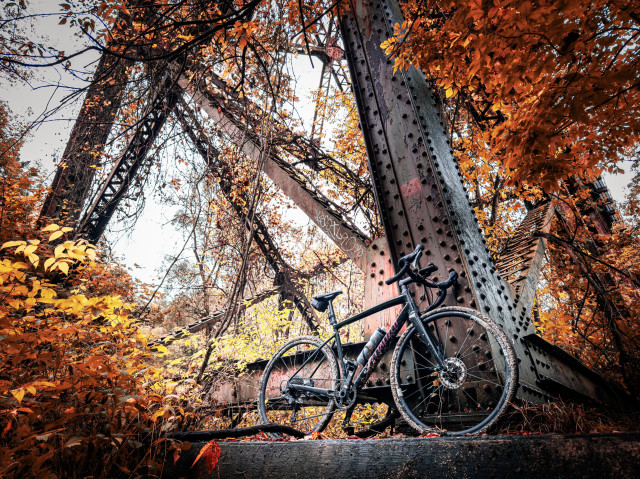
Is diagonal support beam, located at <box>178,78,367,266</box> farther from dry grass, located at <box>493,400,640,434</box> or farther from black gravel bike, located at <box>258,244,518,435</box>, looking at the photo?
dry grass, located at <box>493,400,640,434</box>

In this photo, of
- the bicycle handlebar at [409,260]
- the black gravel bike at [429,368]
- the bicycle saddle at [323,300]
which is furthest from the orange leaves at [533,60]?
the bicycle saddle at [323,300]

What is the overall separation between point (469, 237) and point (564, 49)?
3117 mm

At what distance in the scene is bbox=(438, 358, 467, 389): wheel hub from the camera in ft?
8.88

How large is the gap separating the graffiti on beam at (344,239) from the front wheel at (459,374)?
138 cm

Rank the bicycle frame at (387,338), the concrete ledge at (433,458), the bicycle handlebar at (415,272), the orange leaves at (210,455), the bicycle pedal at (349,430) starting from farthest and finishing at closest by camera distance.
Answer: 1. the bicycle pedal at (349,430)
2. the bicycle handlebar at (415,272)
3. the bicycle frame at (387,338)
4. the orange leaves at (210,455)
5. the concrete ledge at (433,458)

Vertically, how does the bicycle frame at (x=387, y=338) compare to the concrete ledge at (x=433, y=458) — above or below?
above

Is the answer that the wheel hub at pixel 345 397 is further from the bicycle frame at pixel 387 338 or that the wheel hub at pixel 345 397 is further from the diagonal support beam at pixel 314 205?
the diagonal support beam at pixel 314 205

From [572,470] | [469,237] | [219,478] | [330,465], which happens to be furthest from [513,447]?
[469,237]

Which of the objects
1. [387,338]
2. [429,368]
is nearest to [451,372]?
[429,368]

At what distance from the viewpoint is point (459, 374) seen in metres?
2.72

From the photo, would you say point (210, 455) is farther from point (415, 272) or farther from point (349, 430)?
point (415, 272)

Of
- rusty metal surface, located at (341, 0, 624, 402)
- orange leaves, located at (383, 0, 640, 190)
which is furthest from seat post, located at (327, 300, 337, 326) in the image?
orange leaves, located at (383, 0, 640, 190)

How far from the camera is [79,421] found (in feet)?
7.33

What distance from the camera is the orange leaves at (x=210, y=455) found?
6.68 feet
